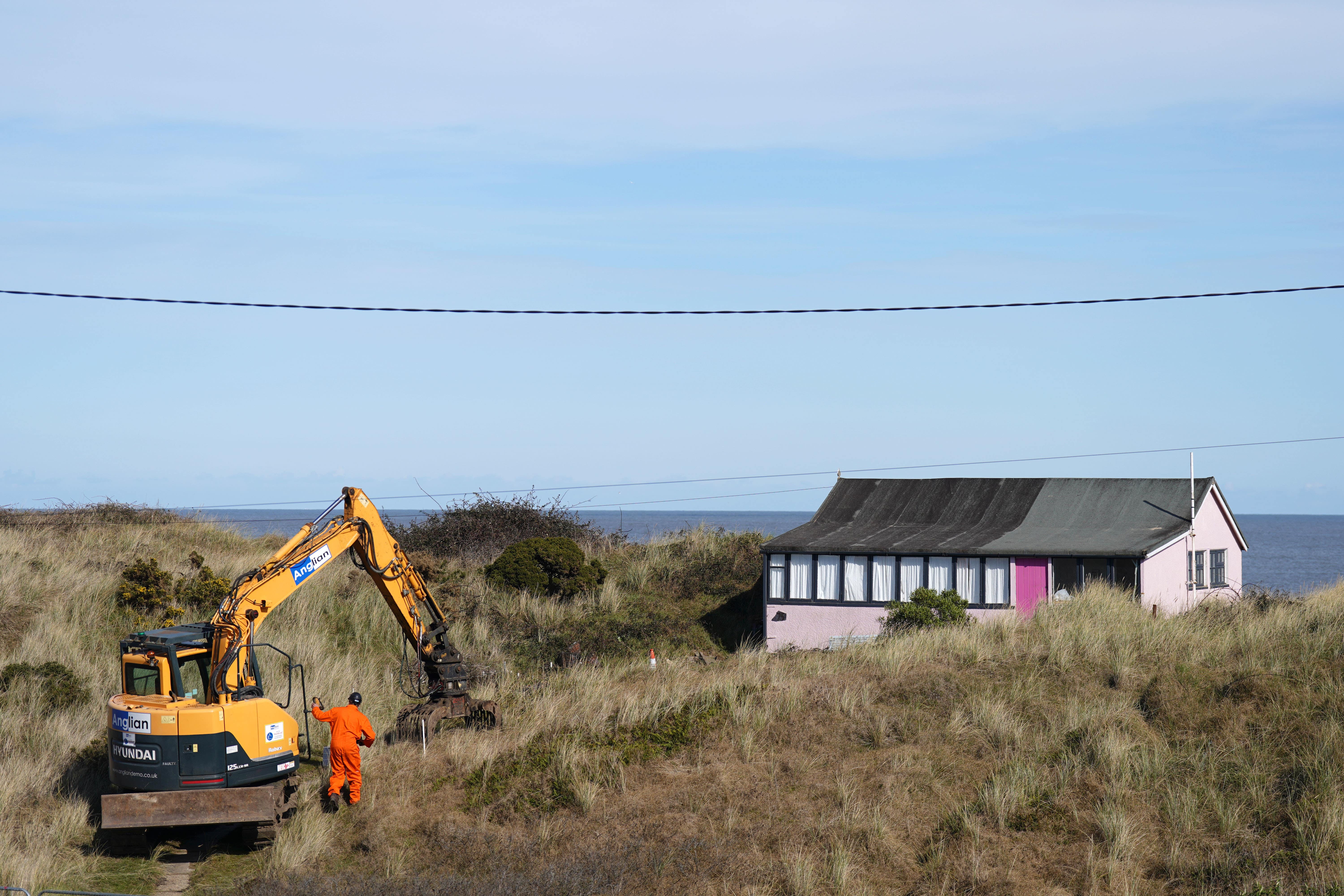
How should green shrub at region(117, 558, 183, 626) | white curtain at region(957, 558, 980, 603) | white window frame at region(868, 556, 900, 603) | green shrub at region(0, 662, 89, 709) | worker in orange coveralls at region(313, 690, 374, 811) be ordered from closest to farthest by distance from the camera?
1. worker in orange coveralls at region(313, 690, 374, 811)
2. green shrub at region(0, 662, 89, 709)
3. green shrub at region(117, 558, 183, 626)
4. white curtain at region(957, 558, 980, 603)
5. white window frame at region(868, 556, 900, 603)

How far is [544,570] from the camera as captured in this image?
31453mm

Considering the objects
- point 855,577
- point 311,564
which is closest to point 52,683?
point 311,564

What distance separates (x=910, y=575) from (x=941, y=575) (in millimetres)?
801

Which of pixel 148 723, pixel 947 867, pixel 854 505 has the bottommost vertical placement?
pixel 947 867

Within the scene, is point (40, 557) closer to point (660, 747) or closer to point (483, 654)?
point (483, 654)

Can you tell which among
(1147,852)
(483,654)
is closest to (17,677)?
(483,654)

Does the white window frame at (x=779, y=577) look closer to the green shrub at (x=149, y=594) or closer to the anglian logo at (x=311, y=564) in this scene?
the green shrub at (x=149, y=594)

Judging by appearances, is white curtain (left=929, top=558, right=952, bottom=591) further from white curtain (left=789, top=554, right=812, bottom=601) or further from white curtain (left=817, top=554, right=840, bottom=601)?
white curtain (left=789, top=554, right=812, bottom=601)

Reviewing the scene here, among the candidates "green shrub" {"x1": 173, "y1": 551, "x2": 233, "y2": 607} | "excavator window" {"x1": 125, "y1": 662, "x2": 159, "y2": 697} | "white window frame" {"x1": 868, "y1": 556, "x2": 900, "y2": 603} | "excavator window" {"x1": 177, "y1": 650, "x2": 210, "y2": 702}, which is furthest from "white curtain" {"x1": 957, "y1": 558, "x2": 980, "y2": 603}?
"excavator window" {"x1": 125, "y1": 662, "x2": 159, "y2": 697}

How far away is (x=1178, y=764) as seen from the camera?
14250mm

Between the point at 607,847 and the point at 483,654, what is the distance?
13.9 m

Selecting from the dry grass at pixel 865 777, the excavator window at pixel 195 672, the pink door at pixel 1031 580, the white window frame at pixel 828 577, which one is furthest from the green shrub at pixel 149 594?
the pink door at pixel 1031 580

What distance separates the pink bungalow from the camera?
2869 cm

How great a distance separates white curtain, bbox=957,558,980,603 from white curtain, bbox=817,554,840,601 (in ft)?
10.1
